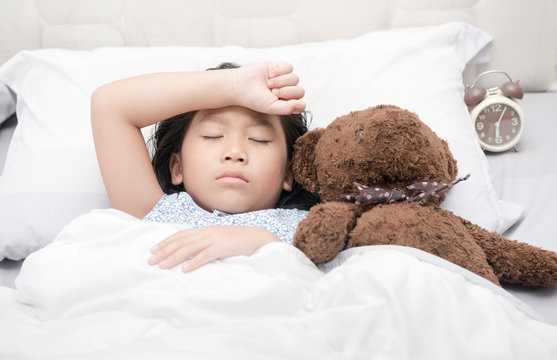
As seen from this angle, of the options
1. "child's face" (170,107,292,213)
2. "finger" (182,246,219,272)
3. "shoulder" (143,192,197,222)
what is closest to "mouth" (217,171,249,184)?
"child's face" (170,107,292,213)

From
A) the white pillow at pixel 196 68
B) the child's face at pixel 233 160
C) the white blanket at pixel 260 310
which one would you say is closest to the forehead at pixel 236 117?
the child's face at pixel 233 160

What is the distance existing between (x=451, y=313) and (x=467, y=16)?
3.78 ft

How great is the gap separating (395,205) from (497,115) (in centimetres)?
66

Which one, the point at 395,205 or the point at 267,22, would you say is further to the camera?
the point at 267,22

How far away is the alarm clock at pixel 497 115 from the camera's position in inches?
50.9

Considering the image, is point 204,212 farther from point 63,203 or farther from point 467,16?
point 467,16

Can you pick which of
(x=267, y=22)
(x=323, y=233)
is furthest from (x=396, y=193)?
(x=267, y=22)

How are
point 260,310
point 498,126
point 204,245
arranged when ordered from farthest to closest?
point 498,126, point 204,245, point 260,310

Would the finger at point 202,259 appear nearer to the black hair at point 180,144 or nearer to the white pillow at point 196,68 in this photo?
the black hair at point 180,144

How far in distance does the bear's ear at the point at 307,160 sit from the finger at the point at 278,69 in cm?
16

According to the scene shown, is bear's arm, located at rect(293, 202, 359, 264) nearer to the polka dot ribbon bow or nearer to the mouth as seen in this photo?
the polka dot ribbon bow

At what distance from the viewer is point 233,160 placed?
0.97 metres

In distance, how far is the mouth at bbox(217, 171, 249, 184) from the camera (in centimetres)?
98

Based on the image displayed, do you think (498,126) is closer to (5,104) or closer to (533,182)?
(533,182)
